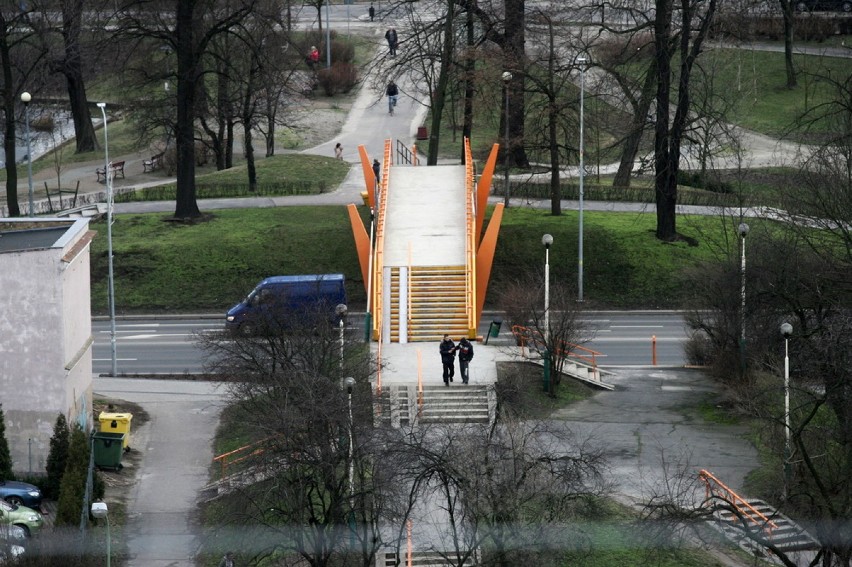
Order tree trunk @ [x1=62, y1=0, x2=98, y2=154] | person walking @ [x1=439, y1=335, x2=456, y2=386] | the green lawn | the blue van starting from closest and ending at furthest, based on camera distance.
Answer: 1. the blue van
2. person walking @ [x1=439, y1=335, x2=456, y2=386]
3. the green lawn
4. tree trunk @ [x1=62, y1=0, x2=98, y2=154]

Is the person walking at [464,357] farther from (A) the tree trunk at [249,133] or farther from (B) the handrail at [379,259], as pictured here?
(A) the tree trunk at [249,133]

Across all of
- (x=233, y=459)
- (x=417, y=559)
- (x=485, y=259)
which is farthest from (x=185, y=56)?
(x=417, y=559)

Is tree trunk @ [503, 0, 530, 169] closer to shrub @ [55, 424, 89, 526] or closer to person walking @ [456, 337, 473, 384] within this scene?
person walking @ [456, 337, 473, 384]

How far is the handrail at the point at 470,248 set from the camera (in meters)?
39.7

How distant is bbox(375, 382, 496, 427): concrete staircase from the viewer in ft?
110

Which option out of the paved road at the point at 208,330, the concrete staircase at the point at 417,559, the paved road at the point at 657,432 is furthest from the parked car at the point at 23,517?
the paved road at the point at 208,330

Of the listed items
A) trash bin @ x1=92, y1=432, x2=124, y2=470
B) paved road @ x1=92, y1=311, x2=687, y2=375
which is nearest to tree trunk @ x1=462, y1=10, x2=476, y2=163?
paved road @ x1=92, y1=311, x2=687, y2=375

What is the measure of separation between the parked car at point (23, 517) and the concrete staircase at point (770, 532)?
12.9m

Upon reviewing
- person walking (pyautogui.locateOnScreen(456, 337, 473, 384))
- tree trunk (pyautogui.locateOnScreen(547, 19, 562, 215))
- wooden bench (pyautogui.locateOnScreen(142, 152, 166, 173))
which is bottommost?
person walking (pyautogui.locateOnScreen(456, 337, 473, 384))

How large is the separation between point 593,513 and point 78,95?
176 feet

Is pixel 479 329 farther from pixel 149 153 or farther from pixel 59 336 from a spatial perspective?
pixel 149 153

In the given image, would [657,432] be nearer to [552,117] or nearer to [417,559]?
[417,559]

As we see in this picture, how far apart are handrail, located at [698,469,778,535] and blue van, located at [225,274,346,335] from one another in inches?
374

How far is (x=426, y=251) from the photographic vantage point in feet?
140
